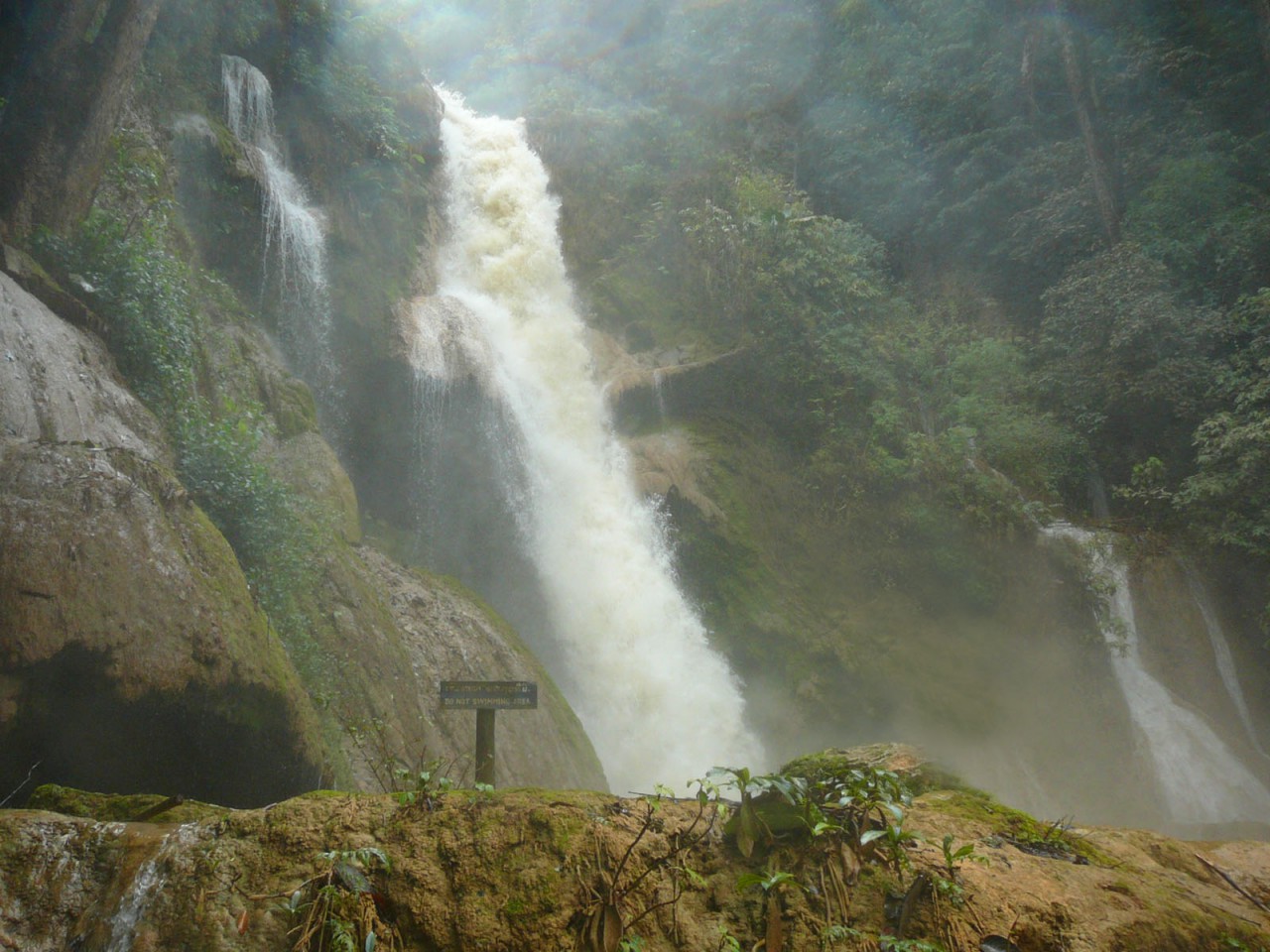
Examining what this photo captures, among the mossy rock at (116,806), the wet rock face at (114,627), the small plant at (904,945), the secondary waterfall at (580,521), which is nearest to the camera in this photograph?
the small plant at (904,945)

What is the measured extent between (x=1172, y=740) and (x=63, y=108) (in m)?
15.8

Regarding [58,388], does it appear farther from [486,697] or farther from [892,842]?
[892,842]

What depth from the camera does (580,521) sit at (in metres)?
14.2

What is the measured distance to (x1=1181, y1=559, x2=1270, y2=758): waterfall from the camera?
11.9 metres

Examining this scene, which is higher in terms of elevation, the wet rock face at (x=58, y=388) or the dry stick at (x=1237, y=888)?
the wet rock face at (x=58, y=388)

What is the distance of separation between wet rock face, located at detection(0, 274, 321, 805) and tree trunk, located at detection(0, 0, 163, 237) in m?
1.93

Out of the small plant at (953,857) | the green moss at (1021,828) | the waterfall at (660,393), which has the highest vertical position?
the waterfall at (660,393)

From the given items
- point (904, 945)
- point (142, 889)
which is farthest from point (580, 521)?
point (904, 945)

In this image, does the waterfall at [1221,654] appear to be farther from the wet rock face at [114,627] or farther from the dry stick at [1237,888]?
the wet rock face at [114,627]

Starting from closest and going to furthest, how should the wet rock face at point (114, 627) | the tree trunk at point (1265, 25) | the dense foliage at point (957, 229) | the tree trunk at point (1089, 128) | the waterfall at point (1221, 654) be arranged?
the wet rock face at point (114, 627) < the waterfall at point (1221, 654) < the dense foliage at point (957, 229) < the tree trunk at point (1265, 25) < the tree trunk at point (1089, 128)

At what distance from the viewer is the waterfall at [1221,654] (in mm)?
11922

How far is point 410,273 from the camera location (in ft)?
52.9

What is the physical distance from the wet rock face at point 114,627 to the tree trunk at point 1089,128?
17.9 metres

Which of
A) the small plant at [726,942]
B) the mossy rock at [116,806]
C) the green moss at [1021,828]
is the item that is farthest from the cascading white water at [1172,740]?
the mossy rock at [116,806]
